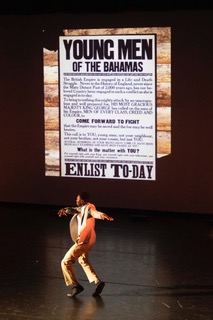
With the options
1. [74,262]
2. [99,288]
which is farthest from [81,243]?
[99,288]

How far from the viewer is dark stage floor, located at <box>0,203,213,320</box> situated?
10.2m

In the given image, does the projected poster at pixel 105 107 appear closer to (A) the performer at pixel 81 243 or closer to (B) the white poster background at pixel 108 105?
(B) the white poster background at pixel 108 105

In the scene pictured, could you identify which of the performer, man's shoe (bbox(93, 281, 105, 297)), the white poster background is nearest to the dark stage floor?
man's shoe (bbox(93, 281, 105, 297))

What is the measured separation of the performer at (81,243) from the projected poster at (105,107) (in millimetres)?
4755

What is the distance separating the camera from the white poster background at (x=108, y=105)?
1510 cm

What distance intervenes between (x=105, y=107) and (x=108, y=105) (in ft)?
0.23

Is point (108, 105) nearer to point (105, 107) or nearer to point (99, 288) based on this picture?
point (105, 107)

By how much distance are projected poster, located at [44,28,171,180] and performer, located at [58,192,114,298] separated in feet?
15.6

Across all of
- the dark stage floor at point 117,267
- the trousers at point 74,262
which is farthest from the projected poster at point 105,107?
the trousers at point 74,262

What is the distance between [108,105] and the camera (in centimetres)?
1536

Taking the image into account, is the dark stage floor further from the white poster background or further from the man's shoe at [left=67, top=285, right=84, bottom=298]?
the white poster background
